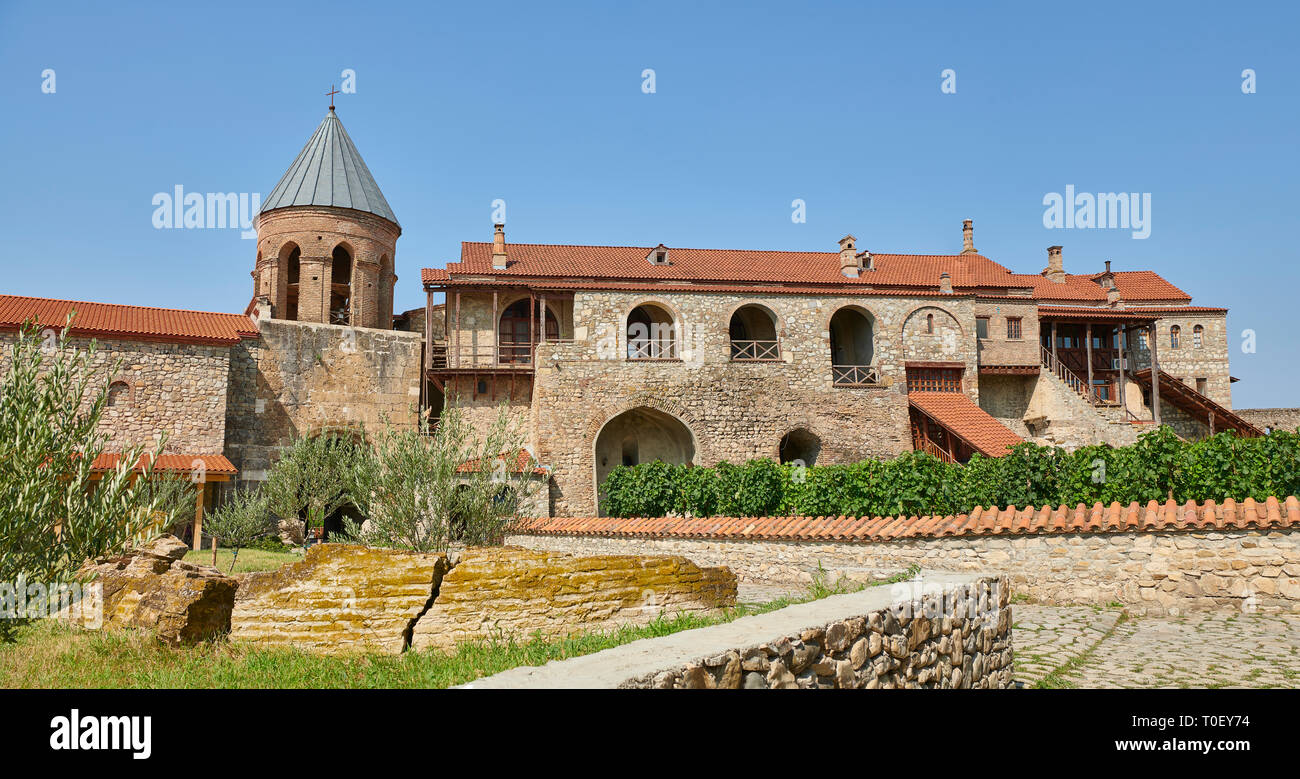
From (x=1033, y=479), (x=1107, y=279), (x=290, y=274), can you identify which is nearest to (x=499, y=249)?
(x=290, y=274)

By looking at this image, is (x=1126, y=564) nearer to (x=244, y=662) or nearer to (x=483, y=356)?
(x=244, y=662)

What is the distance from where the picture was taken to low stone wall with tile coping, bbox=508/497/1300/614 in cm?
905

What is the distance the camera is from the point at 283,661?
594cm

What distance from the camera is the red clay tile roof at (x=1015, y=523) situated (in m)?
9.20

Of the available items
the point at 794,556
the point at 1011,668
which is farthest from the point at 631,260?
the point at 1011,668

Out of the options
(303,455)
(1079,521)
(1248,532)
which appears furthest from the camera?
(303,455)

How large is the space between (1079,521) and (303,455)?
17.7 meters

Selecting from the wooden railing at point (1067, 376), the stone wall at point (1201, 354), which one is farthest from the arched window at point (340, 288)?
the stone wall at point (1201, 354)

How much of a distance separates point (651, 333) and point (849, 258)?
27.9ft

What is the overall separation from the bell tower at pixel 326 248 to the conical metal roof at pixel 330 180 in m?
0.04

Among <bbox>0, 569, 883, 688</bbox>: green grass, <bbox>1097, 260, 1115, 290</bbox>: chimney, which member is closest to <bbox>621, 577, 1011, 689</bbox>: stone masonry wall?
<bbox>0, 569, 883, 688</bbox>: green grass

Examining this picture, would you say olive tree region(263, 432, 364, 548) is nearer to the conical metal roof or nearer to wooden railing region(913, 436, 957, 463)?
the conical metal roof
